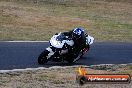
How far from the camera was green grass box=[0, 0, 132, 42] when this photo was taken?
2835 cm

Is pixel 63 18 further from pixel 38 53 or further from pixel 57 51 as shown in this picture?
pixel 57 51

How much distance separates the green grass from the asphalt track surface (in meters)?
2.89

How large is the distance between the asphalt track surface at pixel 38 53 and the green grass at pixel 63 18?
9.47 feet

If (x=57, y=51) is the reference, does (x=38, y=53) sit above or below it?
below

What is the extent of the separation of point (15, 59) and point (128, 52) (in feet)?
20.2

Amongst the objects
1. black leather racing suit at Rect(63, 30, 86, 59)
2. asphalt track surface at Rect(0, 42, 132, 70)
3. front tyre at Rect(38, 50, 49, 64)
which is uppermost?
black leather racing suit at Rect(63, 30, 86, 59)

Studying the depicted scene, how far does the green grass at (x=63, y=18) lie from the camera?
2835 cm

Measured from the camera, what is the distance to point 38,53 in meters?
20.1

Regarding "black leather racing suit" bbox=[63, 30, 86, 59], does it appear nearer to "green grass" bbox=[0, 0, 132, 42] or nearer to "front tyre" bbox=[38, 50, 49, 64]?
"front tyre" bbox=[38, 50, 49, 64]

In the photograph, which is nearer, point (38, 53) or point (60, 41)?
point (60, 41)

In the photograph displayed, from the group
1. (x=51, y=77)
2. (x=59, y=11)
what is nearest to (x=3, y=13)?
(x=59, y=11)

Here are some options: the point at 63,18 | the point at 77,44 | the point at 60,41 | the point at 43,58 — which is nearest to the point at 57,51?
the point at 60,41

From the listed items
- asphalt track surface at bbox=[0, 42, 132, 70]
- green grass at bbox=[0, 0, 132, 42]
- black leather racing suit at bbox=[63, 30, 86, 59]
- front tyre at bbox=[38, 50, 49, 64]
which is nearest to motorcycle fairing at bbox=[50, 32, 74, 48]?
black leather racing suit at bbox=[63, 30, 86, 59]

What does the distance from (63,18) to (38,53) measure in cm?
1416
